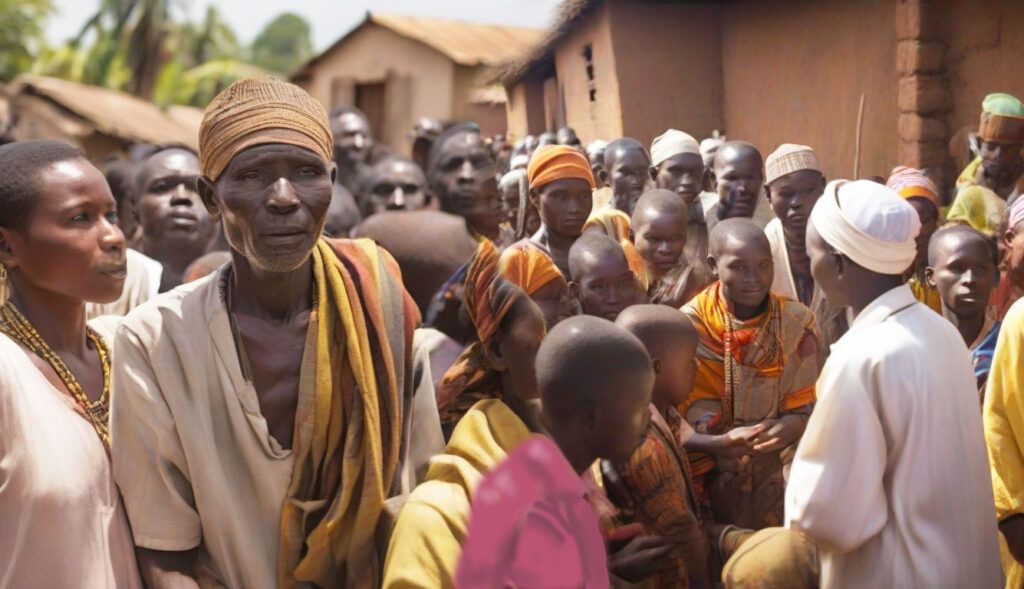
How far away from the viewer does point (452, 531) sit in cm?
238

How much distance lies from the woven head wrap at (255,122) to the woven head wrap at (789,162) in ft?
9.59

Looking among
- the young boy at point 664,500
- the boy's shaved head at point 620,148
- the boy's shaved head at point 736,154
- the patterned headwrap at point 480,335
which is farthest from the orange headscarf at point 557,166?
the young boy at point 664,500

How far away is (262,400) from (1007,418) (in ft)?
6.77

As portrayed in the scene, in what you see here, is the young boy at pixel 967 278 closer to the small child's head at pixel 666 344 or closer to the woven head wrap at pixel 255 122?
the small child's head at pixel 666 344

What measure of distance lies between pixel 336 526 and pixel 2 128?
904cm

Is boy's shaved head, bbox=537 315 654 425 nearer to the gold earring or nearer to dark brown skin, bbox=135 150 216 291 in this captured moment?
the gold earring

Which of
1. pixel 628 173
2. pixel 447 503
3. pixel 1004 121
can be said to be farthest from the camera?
pixel 628 173

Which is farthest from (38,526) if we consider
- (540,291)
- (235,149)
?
(540,291)

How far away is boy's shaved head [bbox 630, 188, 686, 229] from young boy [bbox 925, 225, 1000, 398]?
108cm

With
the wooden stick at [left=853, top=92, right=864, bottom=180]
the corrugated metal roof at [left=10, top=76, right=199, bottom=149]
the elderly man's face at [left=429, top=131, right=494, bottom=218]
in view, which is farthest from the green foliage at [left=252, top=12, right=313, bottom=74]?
the wooden stick at [left=853, top=92, right=864, bottom=180]

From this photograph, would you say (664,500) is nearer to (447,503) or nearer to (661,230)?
(447,503)

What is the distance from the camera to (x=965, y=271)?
13.9 feet

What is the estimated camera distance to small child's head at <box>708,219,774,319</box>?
412 cm

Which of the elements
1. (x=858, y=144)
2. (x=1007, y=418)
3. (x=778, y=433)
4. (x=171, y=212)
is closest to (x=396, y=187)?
(x=171, y=212)
